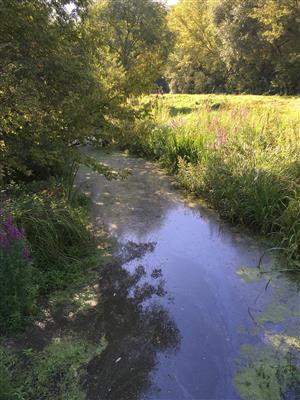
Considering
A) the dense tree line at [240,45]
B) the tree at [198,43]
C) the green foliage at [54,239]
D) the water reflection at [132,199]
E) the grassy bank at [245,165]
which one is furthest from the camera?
the tree at [198,43]

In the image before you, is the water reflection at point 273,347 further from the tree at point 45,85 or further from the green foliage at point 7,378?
the tree at point 45,85

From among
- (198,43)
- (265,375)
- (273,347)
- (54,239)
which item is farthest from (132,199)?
(198,43)

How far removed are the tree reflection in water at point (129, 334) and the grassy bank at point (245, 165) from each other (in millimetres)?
1612

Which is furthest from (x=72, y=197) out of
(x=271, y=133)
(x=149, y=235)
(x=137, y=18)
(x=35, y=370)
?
(x=137, y=18)

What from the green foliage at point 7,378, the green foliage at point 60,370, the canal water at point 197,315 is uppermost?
the green foliage at point 7,378

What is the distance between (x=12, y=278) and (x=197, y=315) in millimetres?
1536

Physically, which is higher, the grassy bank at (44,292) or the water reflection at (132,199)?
the grassy bank at (44,292)

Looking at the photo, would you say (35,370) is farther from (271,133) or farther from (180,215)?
(271,133)

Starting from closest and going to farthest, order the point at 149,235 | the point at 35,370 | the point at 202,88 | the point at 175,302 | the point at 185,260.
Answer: the point at 35,370 → the point at 175,302 → the point at 185,260 → the point at 149,235 → the point at 202,88

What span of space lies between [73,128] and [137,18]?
1220 centimetres

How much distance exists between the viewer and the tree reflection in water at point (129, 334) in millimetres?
2400

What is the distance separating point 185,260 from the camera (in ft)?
13.4

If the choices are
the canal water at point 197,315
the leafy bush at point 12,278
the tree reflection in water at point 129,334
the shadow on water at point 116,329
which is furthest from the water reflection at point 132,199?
the leafy bush at point 12,278

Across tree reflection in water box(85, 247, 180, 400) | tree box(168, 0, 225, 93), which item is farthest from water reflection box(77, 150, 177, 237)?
tree box(168, 0, 225, 93)
